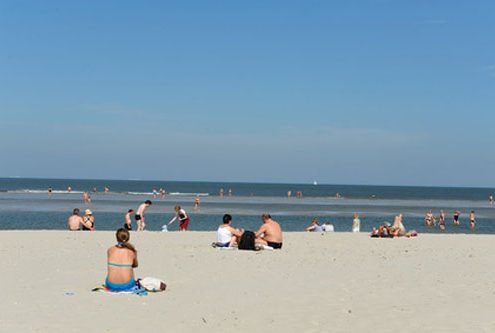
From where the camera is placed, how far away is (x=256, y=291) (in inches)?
436

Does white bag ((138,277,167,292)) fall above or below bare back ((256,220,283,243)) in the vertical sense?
below

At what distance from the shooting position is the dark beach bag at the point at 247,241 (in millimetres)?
17594

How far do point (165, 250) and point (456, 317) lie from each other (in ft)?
33.7

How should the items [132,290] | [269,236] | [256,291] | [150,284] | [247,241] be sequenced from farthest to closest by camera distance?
1. [269,236]
2. [247,241]
3. [256,291]
4. [150,284]
5. [132,290]

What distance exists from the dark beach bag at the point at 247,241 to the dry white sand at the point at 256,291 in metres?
0.48

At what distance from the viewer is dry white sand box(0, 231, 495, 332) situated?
8406mm

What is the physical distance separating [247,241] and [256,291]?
21.5ft

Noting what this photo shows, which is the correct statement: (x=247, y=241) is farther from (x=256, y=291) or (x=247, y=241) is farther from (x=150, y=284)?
(x=150, y=284)

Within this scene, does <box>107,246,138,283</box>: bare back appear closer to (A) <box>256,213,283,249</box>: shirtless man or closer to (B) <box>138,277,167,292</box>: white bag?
(B) <box>138,277,167,292</box>: white bag

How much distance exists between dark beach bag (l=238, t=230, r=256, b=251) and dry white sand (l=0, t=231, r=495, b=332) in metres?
0.48

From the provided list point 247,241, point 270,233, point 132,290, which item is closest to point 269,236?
point 270,233

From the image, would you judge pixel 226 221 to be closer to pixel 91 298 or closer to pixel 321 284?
pixel 321 284

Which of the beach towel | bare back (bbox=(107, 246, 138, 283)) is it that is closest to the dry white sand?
the beach towel

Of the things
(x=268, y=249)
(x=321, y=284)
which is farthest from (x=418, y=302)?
(x=268, y=249)
